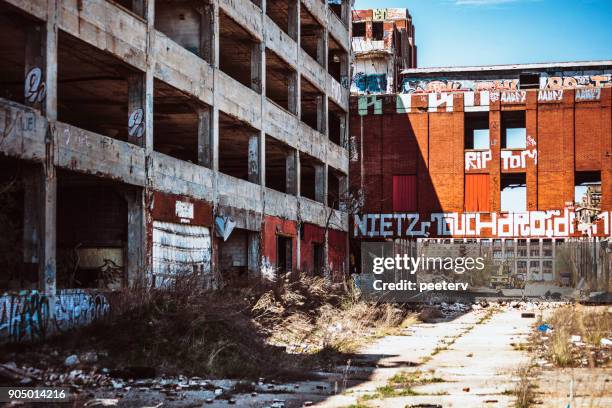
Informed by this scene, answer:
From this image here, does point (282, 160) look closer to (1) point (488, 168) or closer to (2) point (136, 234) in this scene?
(1) point (488, 168)

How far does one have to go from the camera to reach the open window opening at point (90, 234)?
21342 mm

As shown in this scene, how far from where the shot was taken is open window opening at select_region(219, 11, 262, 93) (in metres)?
27.2

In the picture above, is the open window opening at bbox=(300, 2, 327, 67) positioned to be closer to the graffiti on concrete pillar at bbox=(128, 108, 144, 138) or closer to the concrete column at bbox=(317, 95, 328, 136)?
the concrete column at bbox=(317, 95, 328, 136)

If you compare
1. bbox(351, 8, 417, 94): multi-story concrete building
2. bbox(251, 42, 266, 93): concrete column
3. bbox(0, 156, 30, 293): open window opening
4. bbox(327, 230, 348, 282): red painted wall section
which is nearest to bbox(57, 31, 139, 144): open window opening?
bbox(0, 156, 30, 293): open window opening

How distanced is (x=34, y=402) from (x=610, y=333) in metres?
12.4

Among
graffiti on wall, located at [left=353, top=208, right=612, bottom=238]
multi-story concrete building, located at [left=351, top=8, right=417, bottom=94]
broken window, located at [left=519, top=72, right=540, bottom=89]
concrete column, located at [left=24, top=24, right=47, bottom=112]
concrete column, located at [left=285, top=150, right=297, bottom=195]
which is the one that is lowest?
graffiti on wall, located at [left=353, top=208, right=612, bottom=238]

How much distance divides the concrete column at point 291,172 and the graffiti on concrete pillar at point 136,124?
12.4m

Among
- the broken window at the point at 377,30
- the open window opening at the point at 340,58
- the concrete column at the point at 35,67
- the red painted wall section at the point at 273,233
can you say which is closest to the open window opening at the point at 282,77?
the red painted wall section at the point at 273,233

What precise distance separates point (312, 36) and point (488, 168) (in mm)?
10372

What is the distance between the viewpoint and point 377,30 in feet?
213

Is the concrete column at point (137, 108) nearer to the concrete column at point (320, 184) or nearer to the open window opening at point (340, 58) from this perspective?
the concrete column at point (320, 184)

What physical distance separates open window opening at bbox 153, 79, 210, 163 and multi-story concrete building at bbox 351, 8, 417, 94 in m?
27.4

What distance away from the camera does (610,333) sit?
17.4m

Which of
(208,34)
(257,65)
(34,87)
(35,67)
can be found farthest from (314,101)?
(34,87)
